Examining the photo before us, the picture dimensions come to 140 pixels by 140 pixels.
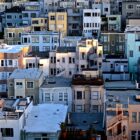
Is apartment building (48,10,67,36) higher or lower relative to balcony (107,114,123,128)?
higher

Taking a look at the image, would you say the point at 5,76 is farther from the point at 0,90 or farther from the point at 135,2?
the point at 135,2

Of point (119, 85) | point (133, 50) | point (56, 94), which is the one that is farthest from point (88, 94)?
point (133, 50)

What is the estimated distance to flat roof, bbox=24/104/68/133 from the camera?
2873cm

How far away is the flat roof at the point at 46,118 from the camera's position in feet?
94.3

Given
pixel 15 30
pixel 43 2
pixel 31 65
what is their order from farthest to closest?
1. pixel 43 2
2. pixel 15 30
3. pixel 31 65

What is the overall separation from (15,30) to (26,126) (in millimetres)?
28939

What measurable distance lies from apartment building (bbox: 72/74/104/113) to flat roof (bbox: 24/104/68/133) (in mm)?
2436

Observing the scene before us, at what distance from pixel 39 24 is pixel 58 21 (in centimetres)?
247

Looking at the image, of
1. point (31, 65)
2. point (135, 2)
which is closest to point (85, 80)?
point (31, 65)

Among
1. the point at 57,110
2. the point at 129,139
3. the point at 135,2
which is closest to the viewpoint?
the point at 129,139

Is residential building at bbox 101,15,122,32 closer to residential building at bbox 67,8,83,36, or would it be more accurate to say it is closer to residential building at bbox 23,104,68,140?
residential building at bbox 67,8,83,36

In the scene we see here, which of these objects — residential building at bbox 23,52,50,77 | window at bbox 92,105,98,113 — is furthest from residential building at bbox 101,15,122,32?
window at bbox 92,105,98,113

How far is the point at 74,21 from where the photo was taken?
2552 inches

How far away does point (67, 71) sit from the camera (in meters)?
45.3
